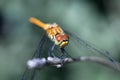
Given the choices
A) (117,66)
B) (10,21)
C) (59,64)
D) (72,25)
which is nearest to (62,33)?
(117,66)

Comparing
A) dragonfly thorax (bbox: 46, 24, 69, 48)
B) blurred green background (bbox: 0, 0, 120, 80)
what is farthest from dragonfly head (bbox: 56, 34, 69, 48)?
blurred green background (bbox: 0, 0, 120, 80)

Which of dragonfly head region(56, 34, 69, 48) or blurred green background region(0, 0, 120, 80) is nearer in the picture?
dragonfly head region(56, 34, 69, 48)

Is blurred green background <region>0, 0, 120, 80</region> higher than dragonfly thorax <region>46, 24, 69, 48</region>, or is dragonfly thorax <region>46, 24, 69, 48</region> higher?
blurred green background <region>0, 0, 120, 80</region>

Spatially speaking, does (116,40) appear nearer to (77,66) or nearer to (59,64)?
(77,66)

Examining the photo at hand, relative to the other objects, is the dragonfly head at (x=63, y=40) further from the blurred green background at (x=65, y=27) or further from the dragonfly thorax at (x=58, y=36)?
the blurred green background at (x=65, y=27)

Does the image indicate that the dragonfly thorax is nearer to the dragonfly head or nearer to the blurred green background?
the dragonfly head

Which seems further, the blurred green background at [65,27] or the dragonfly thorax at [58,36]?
the blurred green background at [65,27]

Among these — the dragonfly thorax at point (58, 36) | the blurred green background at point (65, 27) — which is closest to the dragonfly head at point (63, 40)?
the dragonfly thorax at point (58, 36)

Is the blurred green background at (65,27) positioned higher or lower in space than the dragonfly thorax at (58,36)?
higher
